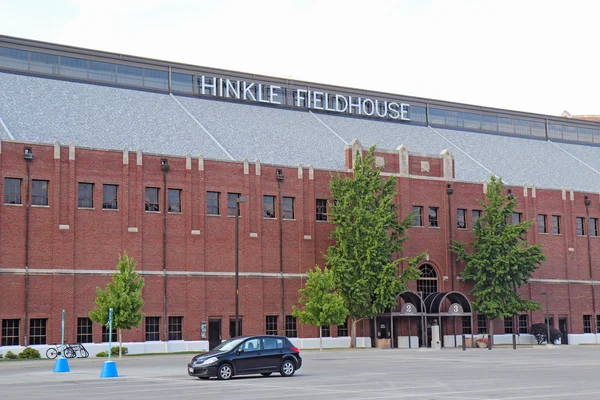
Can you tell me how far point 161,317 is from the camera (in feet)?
176

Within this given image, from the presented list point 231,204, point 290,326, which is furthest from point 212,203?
point 290,326

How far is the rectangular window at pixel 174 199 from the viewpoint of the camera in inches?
2159

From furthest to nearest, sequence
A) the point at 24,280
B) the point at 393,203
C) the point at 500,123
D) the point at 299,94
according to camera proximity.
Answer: the point at 500,123 → the point at 299,94 → the point at 393,203 → the point at 24,280

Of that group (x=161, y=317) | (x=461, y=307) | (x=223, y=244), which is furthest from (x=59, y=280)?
(x=461, y=307)

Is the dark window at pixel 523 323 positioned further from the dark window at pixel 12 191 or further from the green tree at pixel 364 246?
the dark window at pixel 12 191

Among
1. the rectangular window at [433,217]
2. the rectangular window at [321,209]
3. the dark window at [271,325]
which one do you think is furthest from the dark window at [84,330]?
the rectangular window at [433,217]

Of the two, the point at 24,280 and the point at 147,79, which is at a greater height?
the point at 147,79

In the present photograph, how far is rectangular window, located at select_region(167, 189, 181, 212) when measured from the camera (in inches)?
2159

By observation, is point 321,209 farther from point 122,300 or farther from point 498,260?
point 122,300

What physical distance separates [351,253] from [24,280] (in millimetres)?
22123

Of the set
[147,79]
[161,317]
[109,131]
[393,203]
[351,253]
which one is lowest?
[161,317]

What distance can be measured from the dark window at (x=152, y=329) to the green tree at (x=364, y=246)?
12633 mm

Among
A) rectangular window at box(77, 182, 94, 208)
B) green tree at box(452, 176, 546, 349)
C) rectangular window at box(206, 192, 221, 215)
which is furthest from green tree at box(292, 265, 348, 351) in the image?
green tree at box(452, 176, 546, 349)

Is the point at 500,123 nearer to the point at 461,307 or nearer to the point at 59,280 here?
the point at 461,307
